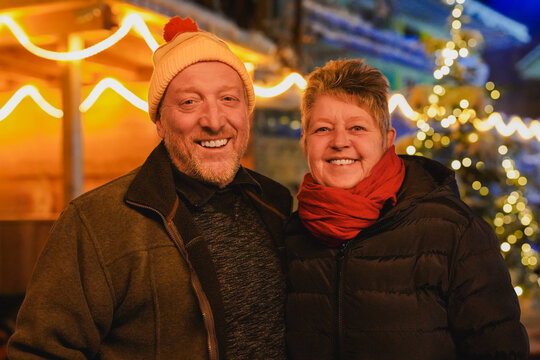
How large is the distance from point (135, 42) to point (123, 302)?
3158 mm

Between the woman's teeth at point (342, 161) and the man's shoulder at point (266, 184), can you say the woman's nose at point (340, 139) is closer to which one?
the woman's teeth at point (342, 161)

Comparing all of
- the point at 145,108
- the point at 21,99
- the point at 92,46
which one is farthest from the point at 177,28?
the point at 21,99

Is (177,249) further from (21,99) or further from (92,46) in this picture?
(21,99)

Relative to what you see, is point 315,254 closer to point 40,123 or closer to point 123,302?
point 123,302

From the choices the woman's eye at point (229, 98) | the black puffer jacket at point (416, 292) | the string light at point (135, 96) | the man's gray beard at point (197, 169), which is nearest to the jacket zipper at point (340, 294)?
the black puffer jacket at point (416, 292)

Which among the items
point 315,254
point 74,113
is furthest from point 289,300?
point 74,113

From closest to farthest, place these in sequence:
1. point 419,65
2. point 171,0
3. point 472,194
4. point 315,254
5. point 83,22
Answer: point 315,254, point 83,22, point 171,0, point 472,194, point 419,65

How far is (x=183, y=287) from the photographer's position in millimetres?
1685

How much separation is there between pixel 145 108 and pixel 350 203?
8.43 ft

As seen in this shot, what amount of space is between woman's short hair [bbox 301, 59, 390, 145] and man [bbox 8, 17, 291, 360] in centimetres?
34

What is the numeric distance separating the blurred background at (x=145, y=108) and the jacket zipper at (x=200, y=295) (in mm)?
2293

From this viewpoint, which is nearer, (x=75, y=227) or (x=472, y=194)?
(x=75, y=227)

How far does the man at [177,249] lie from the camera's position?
61.9 inches

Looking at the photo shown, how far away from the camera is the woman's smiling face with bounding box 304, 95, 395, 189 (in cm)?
184
